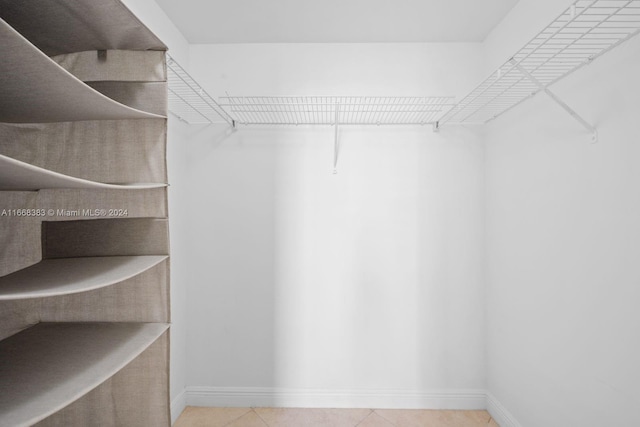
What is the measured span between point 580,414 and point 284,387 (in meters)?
1.43

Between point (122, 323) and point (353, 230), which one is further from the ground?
point (353, 230)

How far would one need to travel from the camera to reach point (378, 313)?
81.7 inches

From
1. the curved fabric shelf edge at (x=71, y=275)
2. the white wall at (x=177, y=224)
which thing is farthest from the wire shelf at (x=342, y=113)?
the curved fabric shelf edge at (x=71, y=275)

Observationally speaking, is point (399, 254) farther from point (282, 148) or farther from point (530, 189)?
point (282, 148)

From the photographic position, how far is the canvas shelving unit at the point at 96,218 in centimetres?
91

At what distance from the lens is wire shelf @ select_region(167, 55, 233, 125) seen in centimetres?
183

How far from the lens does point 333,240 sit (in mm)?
2102

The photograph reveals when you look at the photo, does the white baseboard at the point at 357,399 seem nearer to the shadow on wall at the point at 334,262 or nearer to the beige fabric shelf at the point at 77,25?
the shadow on wall at the point at 334,262

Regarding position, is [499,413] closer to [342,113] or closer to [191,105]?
[342,113]

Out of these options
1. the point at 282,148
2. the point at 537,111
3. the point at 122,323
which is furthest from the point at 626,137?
the point at 122,323

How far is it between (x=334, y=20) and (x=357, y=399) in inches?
83.4

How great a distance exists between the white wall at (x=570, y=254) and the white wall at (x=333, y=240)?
261mm

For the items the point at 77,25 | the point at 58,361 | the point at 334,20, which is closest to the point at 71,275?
the point at 58,361

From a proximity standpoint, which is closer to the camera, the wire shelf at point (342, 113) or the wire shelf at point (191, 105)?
the wire shelf at point (191, 105)
